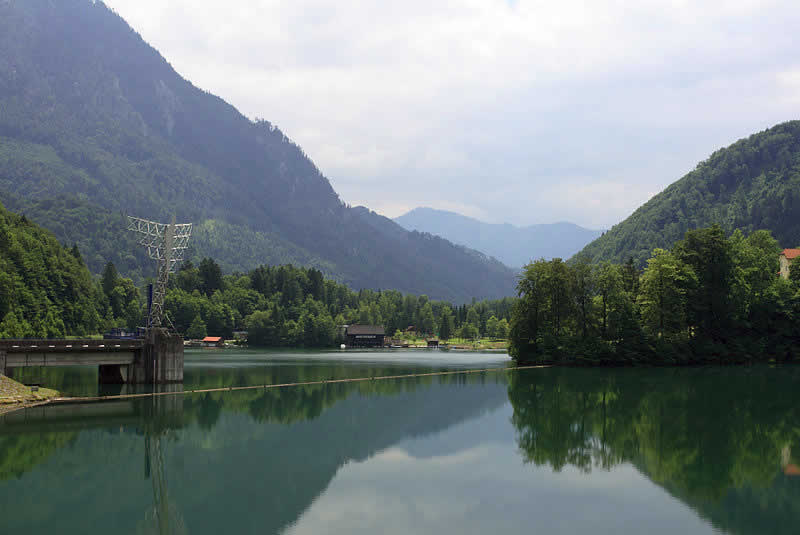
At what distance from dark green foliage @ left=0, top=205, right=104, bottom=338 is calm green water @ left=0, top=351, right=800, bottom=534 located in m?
43.4

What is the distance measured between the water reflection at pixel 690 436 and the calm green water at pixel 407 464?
140mm

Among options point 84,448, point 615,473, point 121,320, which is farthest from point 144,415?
point 121,320

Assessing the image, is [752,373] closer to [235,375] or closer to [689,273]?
[689,273]

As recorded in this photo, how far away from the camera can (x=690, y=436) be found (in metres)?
35.1

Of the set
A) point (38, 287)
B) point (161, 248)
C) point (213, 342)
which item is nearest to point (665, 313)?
point (161, 248)

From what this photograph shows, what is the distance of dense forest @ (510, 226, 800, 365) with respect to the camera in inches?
3351

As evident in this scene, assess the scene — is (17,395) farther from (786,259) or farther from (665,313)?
(786,259)

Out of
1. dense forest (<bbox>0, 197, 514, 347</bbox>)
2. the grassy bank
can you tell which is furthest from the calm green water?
dense forest (<bbox>0, 197, 514, 347</bbox>)

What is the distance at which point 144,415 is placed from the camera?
137 feet

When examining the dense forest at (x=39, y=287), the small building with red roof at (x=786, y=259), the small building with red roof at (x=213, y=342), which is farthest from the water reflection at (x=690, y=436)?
the small building with red roof at (x=213, y=342)

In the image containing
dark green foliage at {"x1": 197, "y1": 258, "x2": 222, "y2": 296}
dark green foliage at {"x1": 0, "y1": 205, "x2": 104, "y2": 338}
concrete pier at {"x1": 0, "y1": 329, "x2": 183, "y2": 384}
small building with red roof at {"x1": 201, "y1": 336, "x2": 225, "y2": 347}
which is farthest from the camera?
dark green foliage at {"x1": 197, "y1": 258, "x2": 222, "y2": 296}

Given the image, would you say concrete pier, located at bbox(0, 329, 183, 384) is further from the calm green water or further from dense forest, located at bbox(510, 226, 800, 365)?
dense forest, located at bbox(510, 226, 800, 365)

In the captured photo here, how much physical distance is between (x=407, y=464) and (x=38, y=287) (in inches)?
3781

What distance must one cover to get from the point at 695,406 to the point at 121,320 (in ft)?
491
